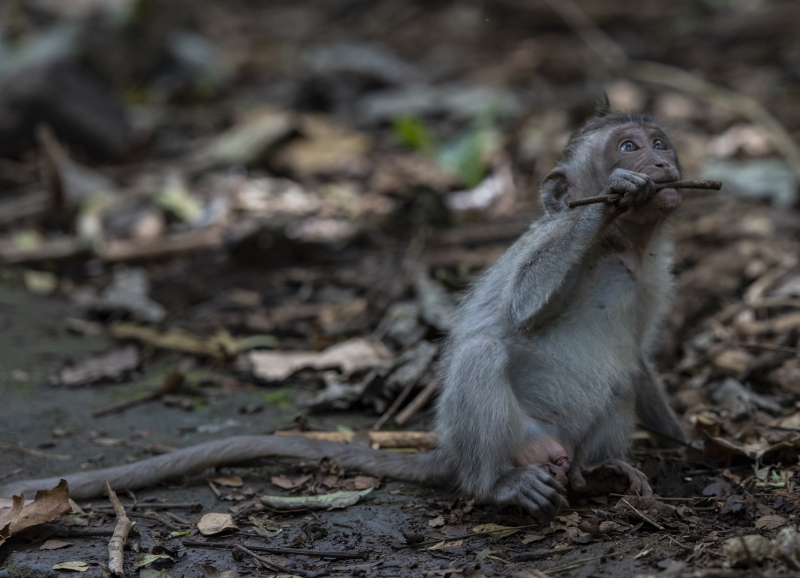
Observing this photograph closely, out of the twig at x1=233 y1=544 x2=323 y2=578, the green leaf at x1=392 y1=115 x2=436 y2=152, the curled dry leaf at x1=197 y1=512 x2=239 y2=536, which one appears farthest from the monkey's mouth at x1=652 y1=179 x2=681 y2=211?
the green leaf at x1=392 y1=115 x2=436 y2=152

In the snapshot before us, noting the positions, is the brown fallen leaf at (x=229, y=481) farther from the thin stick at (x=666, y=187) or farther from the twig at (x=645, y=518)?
the thin stick at (x=666, y=187)

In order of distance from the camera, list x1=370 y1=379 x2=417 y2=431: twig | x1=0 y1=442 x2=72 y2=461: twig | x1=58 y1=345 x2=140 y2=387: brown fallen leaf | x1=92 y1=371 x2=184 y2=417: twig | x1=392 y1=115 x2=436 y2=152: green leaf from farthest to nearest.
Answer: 1. x1=392 y1=115 x2=436 y2=152: green leaf
2. x1=58 y1=345 x2=140 y2=387: brown fallen leaf
3. x1=92 y1=371 x2=184 y2=417: twig
4. x1=370 y1=379 x2=417 y2=431: twig
5. x1=0 y1=442 x2=72 y2=461: twig

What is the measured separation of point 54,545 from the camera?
10.2ft

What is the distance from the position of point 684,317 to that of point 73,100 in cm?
769

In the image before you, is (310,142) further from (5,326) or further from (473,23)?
(473,23)

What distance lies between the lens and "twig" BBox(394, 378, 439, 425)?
4.46 meters

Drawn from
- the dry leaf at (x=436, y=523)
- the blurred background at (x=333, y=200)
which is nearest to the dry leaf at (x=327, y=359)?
the blurred background at (x=333, y=200)

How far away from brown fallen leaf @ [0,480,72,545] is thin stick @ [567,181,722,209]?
8.03ft

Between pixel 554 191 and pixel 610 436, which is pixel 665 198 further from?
pixel 610 436

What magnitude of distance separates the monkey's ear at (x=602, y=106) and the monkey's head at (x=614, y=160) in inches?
3.1

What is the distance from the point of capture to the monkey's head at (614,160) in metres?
3.38

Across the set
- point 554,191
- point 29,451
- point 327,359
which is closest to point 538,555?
Result: point 554,191

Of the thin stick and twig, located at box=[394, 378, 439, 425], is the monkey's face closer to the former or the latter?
the thin stick

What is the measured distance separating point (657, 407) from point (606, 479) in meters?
0.74
